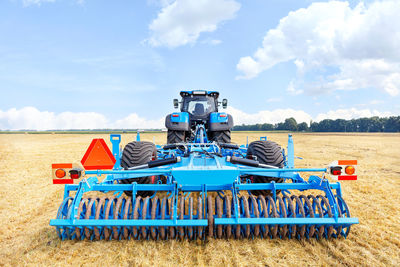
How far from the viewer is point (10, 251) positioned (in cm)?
269

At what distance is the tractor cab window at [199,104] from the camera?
673 centimetres

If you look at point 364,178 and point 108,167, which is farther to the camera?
point 364,178

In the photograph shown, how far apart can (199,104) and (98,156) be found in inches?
140

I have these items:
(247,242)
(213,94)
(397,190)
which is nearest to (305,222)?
(247,242)

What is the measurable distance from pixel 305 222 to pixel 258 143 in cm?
161

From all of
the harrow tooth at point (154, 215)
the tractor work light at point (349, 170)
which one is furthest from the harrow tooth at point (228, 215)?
the tractor work light at point (349, 170)

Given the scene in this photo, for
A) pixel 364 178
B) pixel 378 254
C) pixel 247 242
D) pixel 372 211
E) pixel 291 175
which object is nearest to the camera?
pixel 378 254

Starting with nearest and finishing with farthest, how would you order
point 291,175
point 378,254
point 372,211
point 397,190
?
1. point 378,254
2. point 291,175
3. point 372,211
4. point 397,190

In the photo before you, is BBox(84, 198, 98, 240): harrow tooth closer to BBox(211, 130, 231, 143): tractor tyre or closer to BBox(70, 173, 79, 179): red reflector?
BBox(70, 173, 79, 179): red reflector

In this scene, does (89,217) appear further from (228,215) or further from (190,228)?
(228,215)

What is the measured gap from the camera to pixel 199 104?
→ 6.74 meters

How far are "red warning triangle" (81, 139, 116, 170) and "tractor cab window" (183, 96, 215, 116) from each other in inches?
129

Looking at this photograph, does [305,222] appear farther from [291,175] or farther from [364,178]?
[364,178]

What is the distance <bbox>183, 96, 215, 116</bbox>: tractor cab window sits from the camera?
6731 mm
